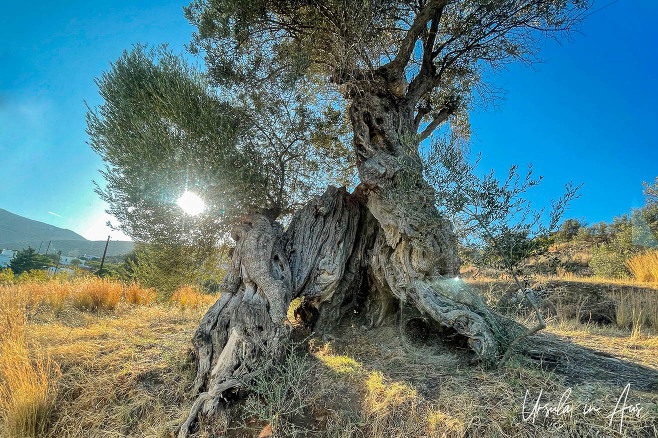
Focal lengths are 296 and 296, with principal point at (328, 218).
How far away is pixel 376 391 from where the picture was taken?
11.2ft

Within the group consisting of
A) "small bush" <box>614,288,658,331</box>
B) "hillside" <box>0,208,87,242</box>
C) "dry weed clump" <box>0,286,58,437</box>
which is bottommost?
"dry weed clump" <box>0,286,58,437</box>

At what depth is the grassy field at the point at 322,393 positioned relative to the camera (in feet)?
9.37

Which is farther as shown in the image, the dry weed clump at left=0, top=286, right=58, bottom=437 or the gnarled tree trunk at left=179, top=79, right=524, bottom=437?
the gnarled tree trunk at left=179, top=79, right=524, bottom=437

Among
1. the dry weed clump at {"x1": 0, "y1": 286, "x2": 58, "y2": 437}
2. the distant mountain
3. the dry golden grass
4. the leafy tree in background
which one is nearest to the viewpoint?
the dry weed clump at {"x1": 0, "y1": 286, "x2": 58, "y2": 437}

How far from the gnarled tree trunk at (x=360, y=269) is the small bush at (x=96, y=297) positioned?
6350mm

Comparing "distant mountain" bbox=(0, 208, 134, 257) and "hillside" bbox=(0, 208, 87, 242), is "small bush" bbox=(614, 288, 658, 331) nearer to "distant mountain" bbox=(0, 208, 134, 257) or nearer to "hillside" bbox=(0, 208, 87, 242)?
"distant mountain" bbox=(0, 208, 134, 257)

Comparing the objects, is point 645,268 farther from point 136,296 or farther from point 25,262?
point 25,262

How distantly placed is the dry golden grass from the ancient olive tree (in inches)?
345

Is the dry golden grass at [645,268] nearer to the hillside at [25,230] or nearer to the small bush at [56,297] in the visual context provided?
the small bush at [56,297]

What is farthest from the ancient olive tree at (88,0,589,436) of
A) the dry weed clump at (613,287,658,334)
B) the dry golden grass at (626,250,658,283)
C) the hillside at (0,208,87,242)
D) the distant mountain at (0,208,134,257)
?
the hillside at (0,208,87,242)

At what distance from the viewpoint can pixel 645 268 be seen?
980 centimetres

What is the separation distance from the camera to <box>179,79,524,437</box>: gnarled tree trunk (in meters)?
4.01

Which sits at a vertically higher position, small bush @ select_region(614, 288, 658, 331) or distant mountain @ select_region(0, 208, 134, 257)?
distant mountain @ select_region(0, 208, 134, 257)

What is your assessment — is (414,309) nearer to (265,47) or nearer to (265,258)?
(265,258)
